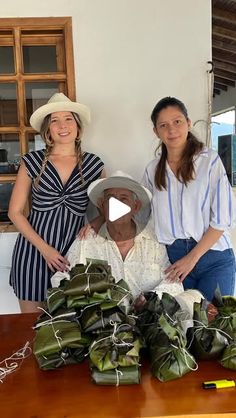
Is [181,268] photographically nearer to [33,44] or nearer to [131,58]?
[131,58]

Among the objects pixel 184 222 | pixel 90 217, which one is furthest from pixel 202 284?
pixel 90 217

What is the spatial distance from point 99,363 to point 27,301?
978mm

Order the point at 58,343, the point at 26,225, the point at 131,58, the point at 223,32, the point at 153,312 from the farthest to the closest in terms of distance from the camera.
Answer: the point at 223,32, the point at 131,58, the point at 26,225, the point at 153,312, the point at 58,343

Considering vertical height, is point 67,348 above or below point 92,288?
below

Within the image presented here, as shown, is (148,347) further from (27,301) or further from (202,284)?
(27,301)

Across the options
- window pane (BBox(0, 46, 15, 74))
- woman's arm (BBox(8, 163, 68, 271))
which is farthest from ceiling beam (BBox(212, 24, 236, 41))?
woman's arm (BBox(8, 163, 68, 271))

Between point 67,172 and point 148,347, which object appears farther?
point 67,172

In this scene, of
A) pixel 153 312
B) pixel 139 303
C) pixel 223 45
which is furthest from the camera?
pixel 223 45

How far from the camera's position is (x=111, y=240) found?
1.64m

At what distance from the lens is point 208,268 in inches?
66.8

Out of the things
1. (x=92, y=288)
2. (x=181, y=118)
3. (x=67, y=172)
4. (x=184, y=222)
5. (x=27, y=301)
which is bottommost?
(x=27, y=301)

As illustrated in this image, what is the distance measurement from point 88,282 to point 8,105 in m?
1.40

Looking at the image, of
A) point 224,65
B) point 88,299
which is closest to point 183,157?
point 88,299

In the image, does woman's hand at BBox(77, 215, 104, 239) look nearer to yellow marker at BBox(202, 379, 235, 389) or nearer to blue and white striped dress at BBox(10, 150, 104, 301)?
blue and white striped dress at BBox(10, 150, 104, 301)
